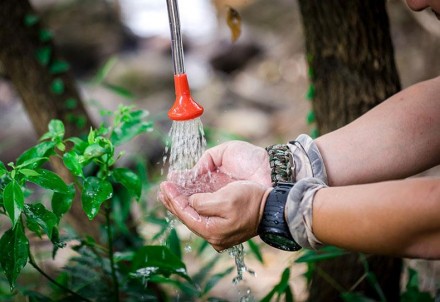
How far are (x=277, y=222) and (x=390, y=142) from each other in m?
0.63

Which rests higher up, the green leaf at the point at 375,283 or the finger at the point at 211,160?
the finger at the point at 211,160

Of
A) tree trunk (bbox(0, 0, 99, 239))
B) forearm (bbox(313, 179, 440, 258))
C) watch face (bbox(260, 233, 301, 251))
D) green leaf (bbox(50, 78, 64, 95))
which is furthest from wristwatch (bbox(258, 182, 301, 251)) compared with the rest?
green leaf (bbox(50, 78, 64, 95))

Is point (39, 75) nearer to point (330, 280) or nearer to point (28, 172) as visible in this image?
point (28, 172)

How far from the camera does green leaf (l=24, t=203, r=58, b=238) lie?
5.57 ft

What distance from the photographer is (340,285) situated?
8.73 ft

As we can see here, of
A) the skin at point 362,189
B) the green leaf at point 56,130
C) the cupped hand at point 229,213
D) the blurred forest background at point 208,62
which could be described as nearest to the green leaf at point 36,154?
the green leaf at point 56,130

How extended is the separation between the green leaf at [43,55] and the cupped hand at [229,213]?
4.28 ft

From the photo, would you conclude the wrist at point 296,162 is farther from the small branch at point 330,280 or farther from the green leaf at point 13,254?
the green leaf at point 13,254

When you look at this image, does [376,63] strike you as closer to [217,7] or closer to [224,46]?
[224,46]

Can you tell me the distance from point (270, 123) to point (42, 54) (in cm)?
356

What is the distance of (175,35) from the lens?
74.0 inches

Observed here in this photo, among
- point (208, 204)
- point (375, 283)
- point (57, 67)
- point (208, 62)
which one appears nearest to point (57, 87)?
point (57, 67)

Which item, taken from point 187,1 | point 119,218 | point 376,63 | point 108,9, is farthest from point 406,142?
point 187,1

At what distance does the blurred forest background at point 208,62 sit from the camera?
551 cm
